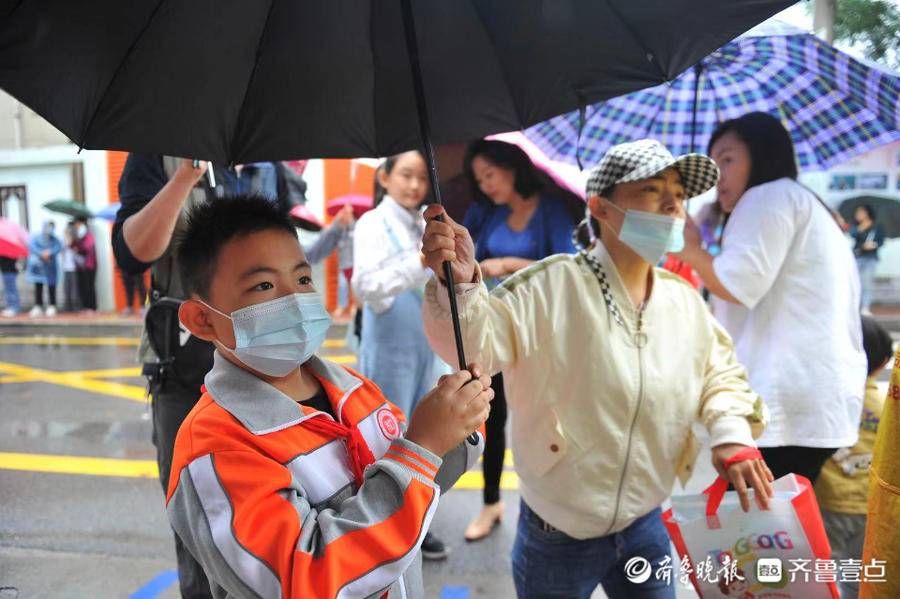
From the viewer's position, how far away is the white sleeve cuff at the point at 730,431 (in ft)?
5.86

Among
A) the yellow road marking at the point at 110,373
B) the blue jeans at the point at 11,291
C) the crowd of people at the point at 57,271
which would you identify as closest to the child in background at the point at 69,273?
the crowd of people at the point at 57,271

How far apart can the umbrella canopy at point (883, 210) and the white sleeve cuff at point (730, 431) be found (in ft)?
37.8

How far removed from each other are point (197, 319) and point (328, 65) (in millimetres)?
627

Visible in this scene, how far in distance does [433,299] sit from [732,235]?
136cm

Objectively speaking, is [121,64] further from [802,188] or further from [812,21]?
[812,21]

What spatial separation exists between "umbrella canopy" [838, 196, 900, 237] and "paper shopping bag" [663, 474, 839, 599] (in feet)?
38.1

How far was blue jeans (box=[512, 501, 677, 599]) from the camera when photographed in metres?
1.87

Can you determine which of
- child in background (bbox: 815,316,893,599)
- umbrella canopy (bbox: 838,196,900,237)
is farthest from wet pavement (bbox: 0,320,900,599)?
umbrella canopy (bbox: 838,196,900,237)

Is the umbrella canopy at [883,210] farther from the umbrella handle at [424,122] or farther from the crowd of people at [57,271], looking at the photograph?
the crowd of people at [57,271]

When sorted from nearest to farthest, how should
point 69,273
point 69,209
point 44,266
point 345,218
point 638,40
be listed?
1. point 638,40
2. point 345,218
3. point 69,209
4. point 44,266
5. point 69,273

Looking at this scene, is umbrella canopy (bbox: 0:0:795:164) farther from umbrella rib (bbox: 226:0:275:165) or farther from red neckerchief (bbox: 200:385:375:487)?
red neckerchief (bbox: 200:385:375:487)

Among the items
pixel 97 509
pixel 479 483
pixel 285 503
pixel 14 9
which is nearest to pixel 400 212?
pixel 479 483

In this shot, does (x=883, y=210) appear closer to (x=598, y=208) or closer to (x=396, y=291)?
(x=396, y=291)

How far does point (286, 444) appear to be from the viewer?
1.25 meters
